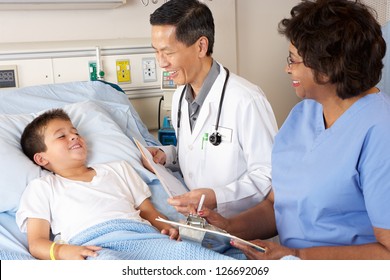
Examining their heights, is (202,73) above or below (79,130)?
above

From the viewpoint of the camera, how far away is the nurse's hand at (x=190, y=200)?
1.44 metres

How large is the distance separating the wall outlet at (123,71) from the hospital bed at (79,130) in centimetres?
19

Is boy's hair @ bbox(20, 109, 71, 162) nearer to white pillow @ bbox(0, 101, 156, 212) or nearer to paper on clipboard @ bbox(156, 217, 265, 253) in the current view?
white pillow @ bbox(0, 101, 156, 212)

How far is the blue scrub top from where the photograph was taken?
1.12 meters

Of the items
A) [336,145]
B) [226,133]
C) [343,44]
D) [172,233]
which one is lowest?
[172,233]

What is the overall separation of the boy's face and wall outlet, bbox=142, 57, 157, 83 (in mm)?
949

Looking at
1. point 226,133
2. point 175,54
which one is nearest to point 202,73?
point 175,54

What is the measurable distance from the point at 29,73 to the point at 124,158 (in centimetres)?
91

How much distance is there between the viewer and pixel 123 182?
180cm

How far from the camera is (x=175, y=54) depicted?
5.89 feet

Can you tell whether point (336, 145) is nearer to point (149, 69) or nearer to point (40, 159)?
point (40, 159)

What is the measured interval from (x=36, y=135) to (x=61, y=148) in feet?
0.46

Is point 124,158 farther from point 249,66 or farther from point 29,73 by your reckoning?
point 249,66

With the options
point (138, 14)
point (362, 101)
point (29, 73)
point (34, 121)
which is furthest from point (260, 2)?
point (362, 101)
